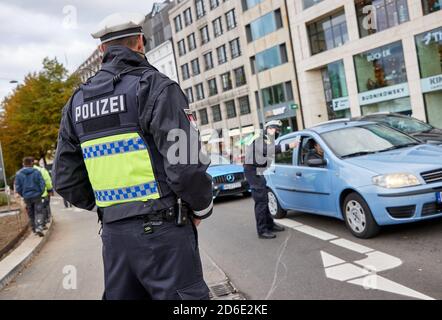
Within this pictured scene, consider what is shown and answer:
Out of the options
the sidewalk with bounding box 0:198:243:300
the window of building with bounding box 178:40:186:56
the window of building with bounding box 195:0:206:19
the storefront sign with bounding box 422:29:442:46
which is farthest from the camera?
the window of building with bounding box 178:40:186:56

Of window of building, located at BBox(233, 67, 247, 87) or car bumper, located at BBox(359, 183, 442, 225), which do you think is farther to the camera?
window of building, located at BBox(233, 67, 247, 87)

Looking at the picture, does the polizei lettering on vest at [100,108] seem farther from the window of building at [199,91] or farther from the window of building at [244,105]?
the window of building at [199,91]

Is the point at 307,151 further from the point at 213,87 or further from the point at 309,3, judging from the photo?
the point at 213,87

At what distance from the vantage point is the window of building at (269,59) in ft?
127

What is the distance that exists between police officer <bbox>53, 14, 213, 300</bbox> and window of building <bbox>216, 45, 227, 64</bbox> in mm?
48784

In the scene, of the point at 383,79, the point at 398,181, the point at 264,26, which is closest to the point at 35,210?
the point at 398,181

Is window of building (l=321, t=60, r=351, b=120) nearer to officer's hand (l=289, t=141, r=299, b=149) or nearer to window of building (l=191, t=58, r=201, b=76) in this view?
window of building (l=191, t=58, r=201, b=76)

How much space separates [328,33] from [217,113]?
23.1 meters

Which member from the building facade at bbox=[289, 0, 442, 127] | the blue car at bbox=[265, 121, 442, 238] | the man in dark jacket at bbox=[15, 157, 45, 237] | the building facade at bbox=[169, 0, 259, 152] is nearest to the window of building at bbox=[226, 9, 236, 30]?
the building facade at bbox=[169, 0, 259, 152]

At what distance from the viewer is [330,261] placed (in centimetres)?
544

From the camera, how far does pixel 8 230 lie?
11.9 metres

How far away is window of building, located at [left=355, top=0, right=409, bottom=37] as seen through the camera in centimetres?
2645

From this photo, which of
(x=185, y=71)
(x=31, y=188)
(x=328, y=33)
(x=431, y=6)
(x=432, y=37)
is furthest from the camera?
(x=185, y=71)

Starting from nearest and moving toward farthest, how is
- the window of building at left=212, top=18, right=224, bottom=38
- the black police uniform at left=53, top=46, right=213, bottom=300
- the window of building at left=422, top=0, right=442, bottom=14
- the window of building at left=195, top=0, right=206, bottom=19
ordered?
the black police uniform at left=53, top=46, right=213, bottom=300
the window of building at left=422, top=0, right=442, bottom=14
the window of building at left=212, top=18, right=224, bottom=38
the window of building at left=195, top=0, right=206, bottom=19
